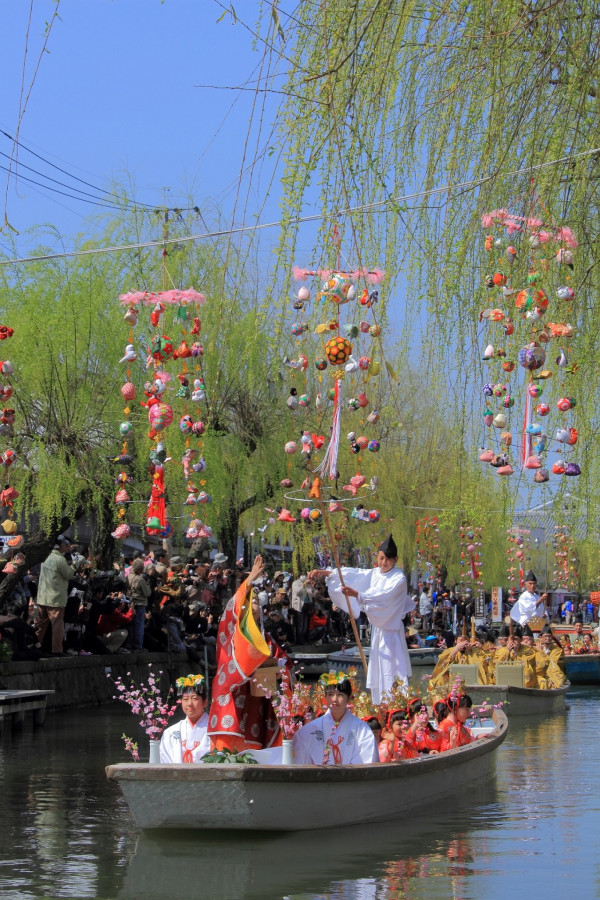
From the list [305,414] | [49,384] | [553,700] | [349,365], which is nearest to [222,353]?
[305,414]

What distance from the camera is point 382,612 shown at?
1076 centimetres

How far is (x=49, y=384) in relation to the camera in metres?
19.5

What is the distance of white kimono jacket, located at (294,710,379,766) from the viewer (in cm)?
908

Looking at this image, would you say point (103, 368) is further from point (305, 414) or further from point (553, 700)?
point (553, 700)

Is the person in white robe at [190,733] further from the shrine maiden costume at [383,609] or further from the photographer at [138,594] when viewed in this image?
the photographer at [138,594]

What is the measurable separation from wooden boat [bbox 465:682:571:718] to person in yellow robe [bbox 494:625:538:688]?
57 centimetres

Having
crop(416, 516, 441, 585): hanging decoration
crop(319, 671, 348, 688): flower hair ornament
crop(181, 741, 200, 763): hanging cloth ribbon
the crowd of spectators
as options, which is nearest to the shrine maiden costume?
crop(319, 671, 348, 688): flower hair ornament

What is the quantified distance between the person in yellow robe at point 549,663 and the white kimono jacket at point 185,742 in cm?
1246

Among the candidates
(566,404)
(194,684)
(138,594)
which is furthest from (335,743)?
(138,594)

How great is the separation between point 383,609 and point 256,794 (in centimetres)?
278

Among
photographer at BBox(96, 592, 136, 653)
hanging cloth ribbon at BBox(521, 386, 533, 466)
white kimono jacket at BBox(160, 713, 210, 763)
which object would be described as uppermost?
hanging cloth ribbon at BBox(521, 386, 533, 466)

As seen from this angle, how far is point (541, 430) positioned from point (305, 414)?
55.0 ft

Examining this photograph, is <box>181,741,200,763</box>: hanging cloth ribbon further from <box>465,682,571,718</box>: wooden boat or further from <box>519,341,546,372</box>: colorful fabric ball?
<box>465,682,571,718</box>: wooden boat

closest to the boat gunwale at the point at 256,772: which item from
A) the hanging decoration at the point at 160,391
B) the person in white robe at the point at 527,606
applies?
the hanging decoration at the point at 160,391
